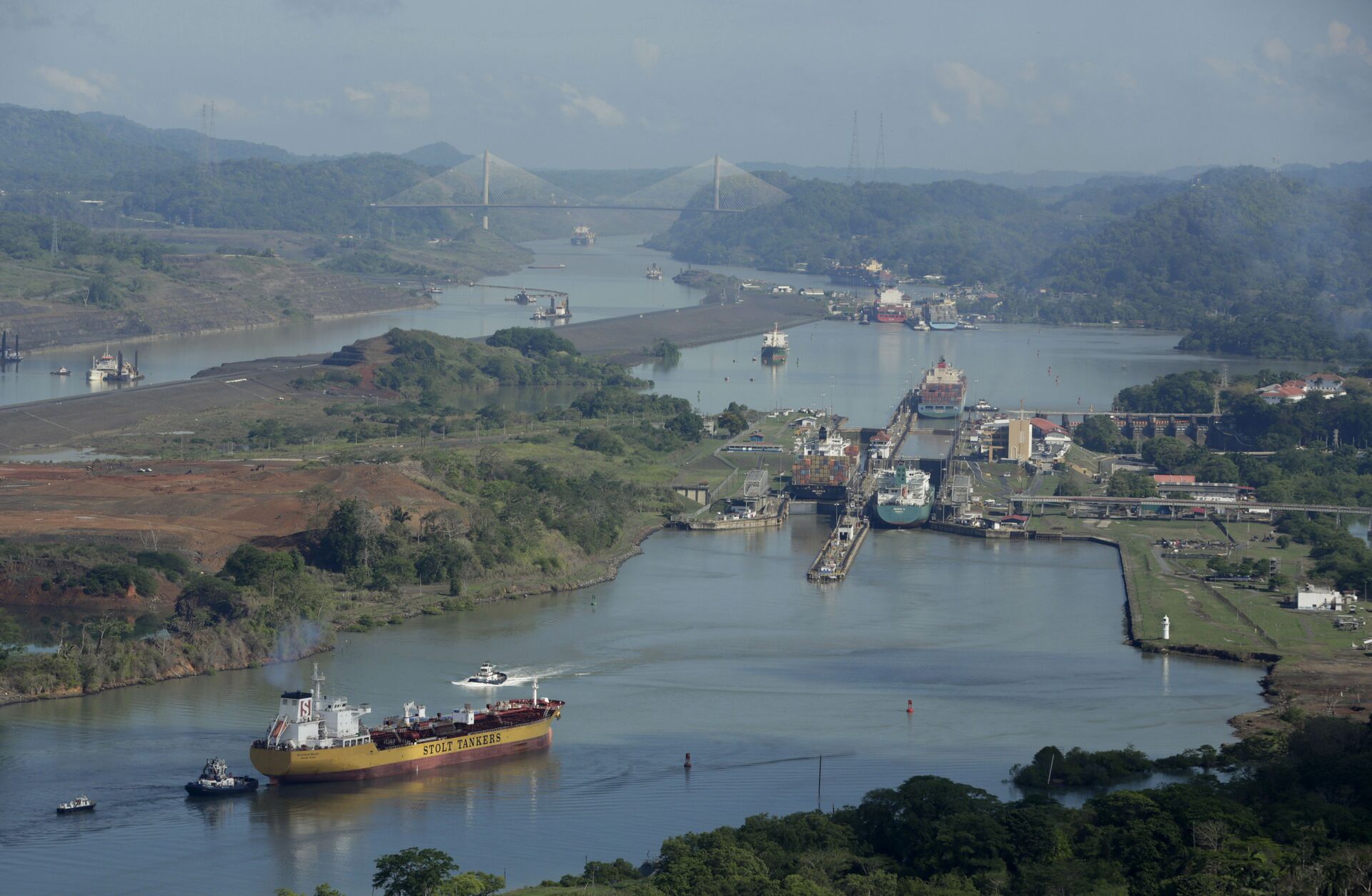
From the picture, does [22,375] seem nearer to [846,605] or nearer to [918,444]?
[918,444]

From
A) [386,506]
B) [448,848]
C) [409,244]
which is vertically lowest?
[448,848]

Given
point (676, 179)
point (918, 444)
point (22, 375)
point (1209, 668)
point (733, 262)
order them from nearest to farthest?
1. point (1209, 668)
2. point (918, 444)
3. point (22, 375)
4. point (733, 262)
5. point (676, 179)

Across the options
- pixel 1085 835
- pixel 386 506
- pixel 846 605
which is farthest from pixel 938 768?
pixel 386 506

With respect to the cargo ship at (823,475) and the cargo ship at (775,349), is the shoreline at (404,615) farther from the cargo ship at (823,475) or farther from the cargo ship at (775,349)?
the cargo ship at (775,349)

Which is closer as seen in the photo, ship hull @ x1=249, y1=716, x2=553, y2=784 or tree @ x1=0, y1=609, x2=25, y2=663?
ship hull @ x1=249, y1=716, x2=553, y2=784

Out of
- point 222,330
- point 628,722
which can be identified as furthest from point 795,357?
point 628,722

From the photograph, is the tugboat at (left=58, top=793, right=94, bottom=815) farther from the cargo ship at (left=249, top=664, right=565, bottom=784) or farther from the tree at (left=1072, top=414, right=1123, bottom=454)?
the tree at (left=1072, top=414, right=1123, bottom=454)

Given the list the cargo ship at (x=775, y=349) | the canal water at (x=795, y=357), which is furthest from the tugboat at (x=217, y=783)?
the cargo ship at (x=775, y=349)

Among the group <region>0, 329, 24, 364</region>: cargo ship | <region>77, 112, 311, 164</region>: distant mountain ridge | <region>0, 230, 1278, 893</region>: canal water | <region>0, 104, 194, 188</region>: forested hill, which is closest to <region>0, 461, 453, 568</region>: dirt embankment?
<region>0, 230, 1278, 893</region>: canal water
